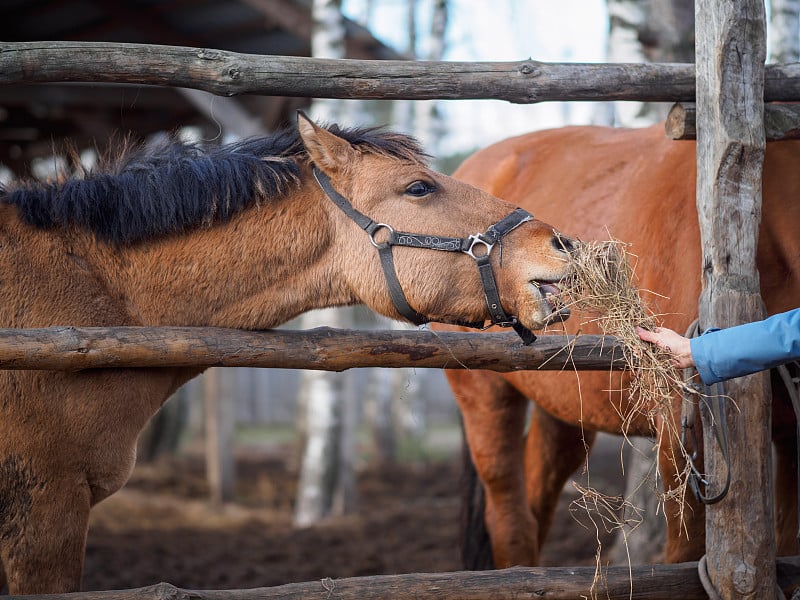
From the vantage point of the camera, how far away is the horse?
2514mm

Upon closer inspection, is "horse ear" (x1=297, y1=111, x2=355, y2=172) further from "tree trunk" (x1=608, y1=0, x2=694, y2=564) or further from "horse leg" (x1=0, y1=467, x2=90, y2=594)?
"tree trunk" (x1=608, y1=0, x2=694, y2=564)

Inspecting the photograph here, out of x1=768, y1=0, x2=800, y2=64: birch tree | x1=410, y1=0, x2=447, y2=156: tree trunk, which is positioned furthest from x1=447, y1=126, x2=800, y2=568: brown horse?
x1=410, y1=0, x2=447, y2=156: tree trunk

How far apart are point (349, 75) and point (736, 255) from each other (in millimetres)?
1430

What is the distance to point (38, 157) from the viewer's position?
1115 centimetres

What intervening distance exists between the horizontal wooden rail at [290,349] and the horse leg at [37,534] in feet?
1.28

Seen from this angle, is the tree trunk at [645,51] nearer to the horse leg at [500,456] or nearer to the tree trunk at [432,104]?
the horse leg at [500,456]

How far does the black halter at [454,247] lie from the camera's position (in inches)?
105

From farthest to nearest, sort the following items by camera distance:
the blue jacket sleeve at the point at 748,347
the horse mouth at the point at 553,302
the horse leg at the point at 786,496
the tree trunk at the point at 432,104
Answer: the tree trunk at the point at 432,104, the horse leg at the point at 786,496, the horse mouth at the point at 553,302, the blue jacket sleeve at the point at 748,347

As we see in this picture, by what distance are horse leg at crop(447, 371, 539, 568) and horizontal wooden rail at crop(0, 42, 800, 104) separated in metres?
1.91

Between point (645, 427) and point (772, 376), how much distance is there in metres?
0.58

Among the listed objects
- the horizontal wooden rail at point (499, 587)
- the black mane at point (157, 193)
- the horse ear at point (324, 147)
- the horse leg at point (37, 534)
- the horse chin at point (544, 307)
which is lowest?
the horizontal wooden rail at point (499, 587)

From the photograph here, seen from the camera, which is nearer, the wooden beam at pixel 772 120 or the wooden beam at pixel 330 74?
the wooden beam at pixel 330 74

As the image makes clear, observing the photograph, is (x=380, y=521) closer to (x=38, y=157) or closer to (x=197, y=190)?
(x=197, y=190)

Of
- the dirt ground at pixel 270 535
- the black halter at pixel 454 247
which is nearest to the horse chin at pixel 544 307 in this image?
the black halter at pixel 454 247
